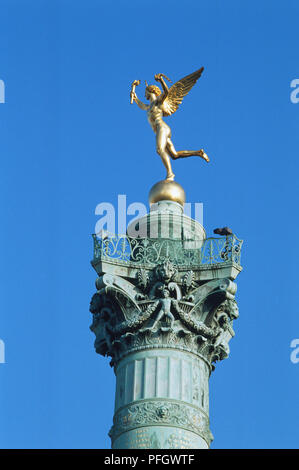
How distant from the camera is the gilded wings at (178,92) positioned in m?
44.4

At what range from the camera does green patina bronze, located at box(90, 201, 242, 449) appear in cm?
3612

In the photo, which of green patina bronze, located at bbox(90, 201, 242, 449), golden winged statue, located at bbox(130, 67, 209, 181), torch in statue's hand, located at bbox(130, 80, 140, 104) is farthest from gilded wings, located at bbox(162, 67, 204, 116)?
green patina bronze, located at bbox(90, 201, 242, 449)

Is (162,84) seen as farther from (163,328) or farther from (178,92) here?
(163,328)

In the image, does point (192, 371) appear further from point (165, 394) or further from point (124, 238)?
point (124, 238)

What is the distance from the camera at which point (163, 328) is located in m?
37.2

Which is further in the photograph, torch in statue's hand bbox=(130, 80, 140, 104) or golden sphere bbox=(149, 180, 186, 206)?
torch in statue's hand bbox=(130, 80, 140, 104)

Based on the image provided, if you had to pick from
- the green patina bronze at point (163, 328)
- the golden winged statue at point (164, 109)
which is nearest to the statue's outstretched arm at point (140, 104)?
the golden winged statue at point (164, 109)

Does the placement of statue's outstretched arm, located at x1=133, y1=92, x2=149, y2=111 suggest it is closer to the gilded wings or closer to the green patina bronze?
the gilded wings

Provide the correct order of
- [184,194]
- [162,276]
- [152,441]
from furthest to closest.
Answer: [184,194], [162,276], [152,441]

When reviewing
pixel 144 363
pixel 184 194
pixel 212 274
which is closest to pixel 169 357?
pixel 144 363

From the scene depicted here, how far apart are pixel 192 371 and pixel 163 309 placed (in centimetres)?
206

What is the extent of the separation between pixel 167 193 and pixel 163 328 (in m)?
6.50

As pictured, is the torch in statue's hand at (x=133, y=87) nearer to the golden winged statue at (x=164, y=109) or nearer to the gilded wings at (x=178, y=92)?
the golden winged statue at (x=164, y=109)

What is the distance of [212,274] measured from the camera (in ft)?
127
